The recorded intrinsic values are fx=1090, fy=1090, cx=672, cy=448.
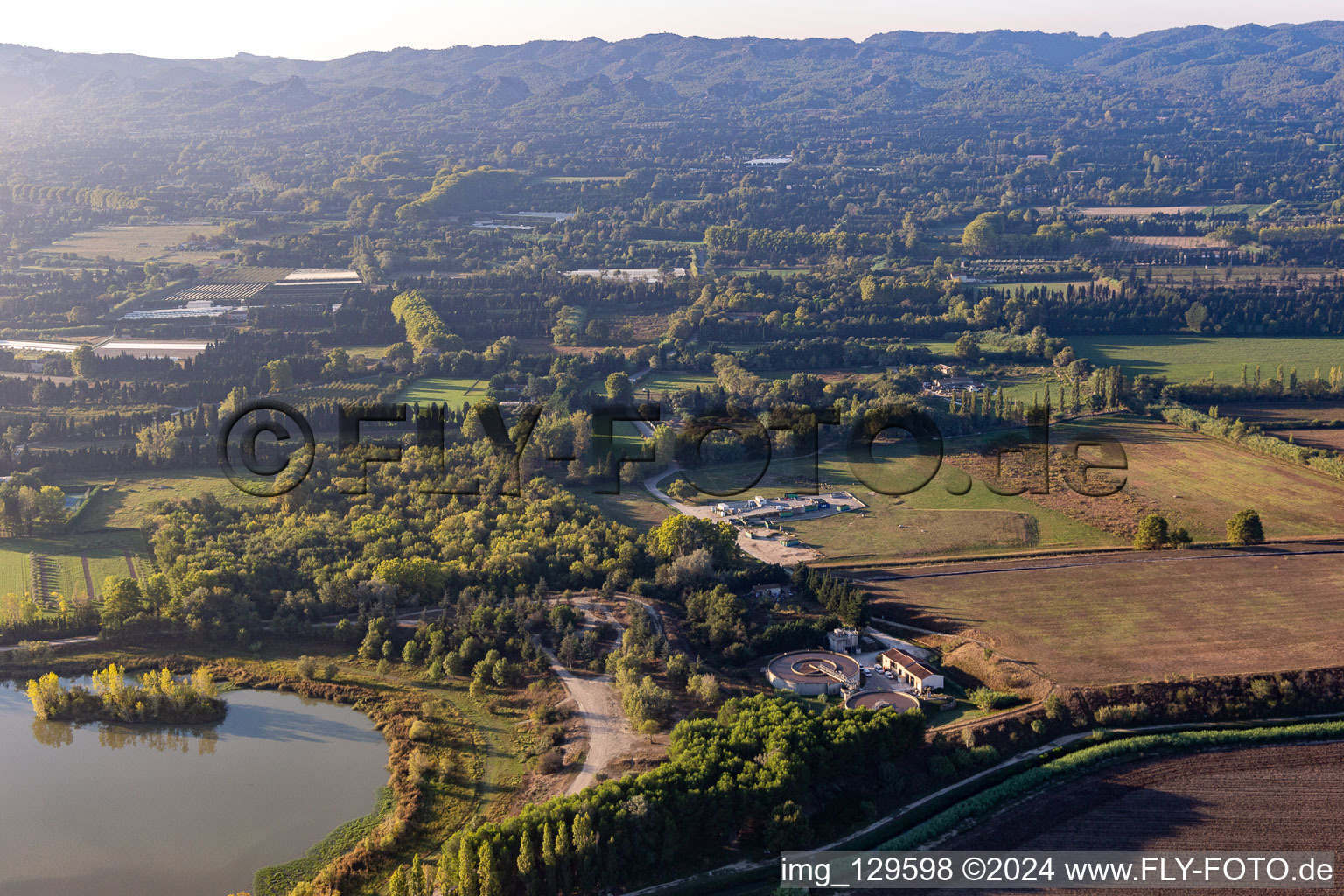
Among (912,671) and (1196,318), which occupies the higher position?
(1196,318)

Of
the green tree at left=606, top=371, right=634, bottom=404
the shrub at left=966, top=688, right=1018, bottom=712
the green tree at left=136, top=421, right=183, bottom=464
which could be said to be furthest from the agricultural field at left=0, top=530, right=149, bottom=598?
the shrub at left=966, top=688, right=1018, bottom=712

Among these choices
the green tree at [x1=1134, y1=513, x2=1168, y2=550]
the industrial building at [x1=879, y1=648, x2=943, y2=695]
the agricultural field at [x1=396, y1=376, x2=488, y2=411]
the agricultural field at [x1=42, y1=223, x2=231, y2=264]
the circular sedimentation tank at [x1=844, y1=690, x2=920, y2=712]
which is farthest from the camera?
the agricultural field at [x1=42, y1=223, x2=231, y2=264]

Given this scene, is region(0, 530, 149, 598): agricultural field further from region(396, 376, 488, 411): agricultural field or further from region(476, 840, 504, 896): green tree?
region(476, 840, 504, 896): green tree

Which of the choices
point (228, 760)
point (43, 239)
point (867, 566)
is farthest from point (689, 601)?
point (43, 239)

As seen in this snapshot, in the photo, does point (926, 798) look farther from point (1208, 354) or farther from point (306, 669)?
point (1208, 354)

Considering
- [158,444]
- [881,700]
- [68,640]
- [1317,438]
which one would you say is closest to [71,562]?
[68,640]
